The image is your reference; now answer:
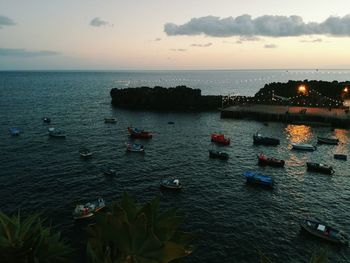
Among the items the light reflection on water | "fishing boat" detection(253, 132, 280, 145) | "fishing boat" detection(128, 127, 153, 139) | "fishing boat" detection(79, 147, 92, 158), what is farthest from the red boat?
"fishing boat" detection(79, 147, 92, 158)

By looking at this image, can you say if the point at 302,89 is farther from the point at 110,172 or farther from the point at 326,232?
the point at 326,232

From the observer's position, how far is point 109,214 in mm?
6961

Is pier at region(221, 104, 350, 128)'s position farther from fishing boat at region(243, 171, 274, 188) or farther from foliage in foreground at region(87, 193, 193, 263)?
foliage in foreground at region(87, 193, 193, 263)

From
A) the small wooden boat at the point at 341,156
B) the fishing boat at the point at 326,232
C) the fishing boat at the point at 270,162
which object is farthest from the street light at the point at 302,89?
the fishing boat at the point at 326,232

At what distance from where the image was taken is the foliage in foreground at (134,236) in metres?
6.90

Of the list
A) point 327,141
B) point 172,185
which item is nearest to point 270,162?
point 172,185

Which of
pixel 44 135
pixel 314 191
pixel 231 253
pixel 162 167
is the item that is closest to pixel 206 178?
pixel 162 167

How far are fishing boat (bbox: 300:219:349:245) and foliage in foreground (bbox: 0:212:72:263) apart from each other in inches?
1918

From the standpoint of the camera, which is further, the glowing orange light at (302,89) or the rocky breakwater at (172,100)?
the rocky breakwater at (172,100)

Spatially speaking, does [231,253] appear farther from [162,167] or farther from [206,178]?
[162,167]

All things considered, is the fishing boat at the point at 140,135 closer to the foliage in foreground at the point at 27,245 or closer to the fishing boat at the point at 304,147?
the fishing boat at the point at 304,147

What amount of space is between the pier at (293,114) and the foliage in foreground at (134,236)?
137 m

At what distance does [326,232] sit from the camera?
49312mm

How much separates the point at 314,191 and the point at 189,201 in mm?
26238
